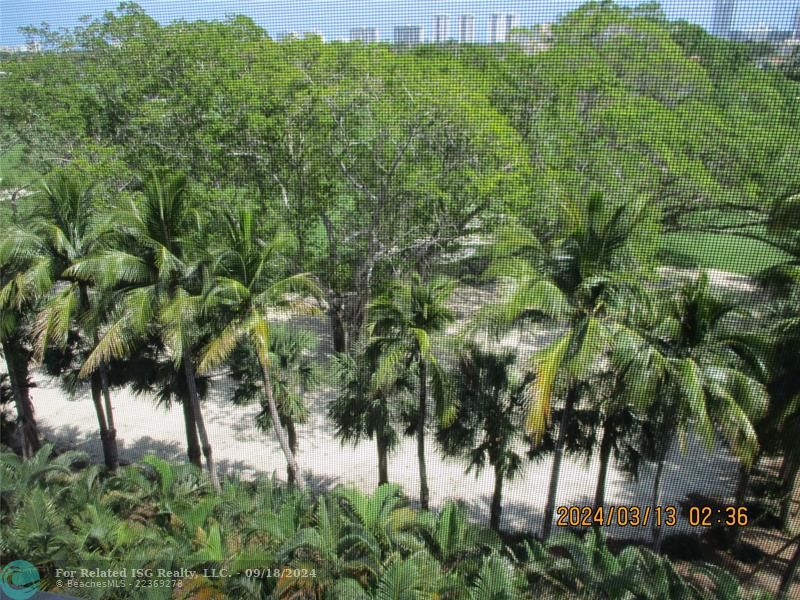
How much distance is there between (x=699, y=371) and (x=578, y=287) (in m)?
0.49

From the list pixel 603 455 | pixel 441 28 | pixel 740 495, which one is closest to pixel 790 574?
pixel 740 495

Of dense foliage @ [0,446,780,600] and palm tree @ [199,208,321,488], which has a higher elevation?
palm tree @ [199,208,321,488]

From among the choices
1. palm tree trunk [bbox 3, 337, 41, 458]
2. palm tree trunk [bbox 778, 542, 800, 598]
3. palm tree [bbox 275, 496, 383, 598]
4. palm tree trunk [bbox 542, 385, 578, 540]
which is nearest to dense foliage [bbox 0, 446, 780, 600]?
palm tree [bbox 275, 496, 383, 598]

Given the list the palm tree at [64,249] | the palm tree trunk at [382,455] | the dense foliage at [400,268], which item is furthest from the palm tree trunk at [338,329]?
the palm tree at [64,249]

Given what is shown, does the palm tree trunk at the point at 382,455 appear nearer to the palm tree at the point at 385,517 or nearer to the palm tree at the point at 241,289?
the palm tree at the point at 385,517

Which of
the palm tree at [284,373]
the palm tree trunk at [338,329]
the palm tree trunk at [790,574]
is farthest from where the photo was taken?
the palm tree trunk at [338,329]

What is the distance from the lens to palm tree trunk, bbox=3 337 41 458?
2.85 m

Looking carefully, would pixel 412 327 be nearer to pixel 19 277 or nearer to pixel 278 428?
pixel 278 428

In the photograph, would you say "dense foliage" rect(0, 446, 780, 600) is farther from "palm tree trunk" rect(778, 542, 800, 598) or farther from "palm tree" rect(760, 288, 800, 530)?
"palm tree" rect(760, 288, 800, 530)

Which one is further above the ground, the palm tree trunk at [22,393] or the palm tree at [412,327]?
the palm tree at [412,327]

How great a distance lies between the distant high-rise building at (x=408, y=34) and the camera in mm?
2367

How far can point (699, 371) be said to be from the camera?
1.88 metres
